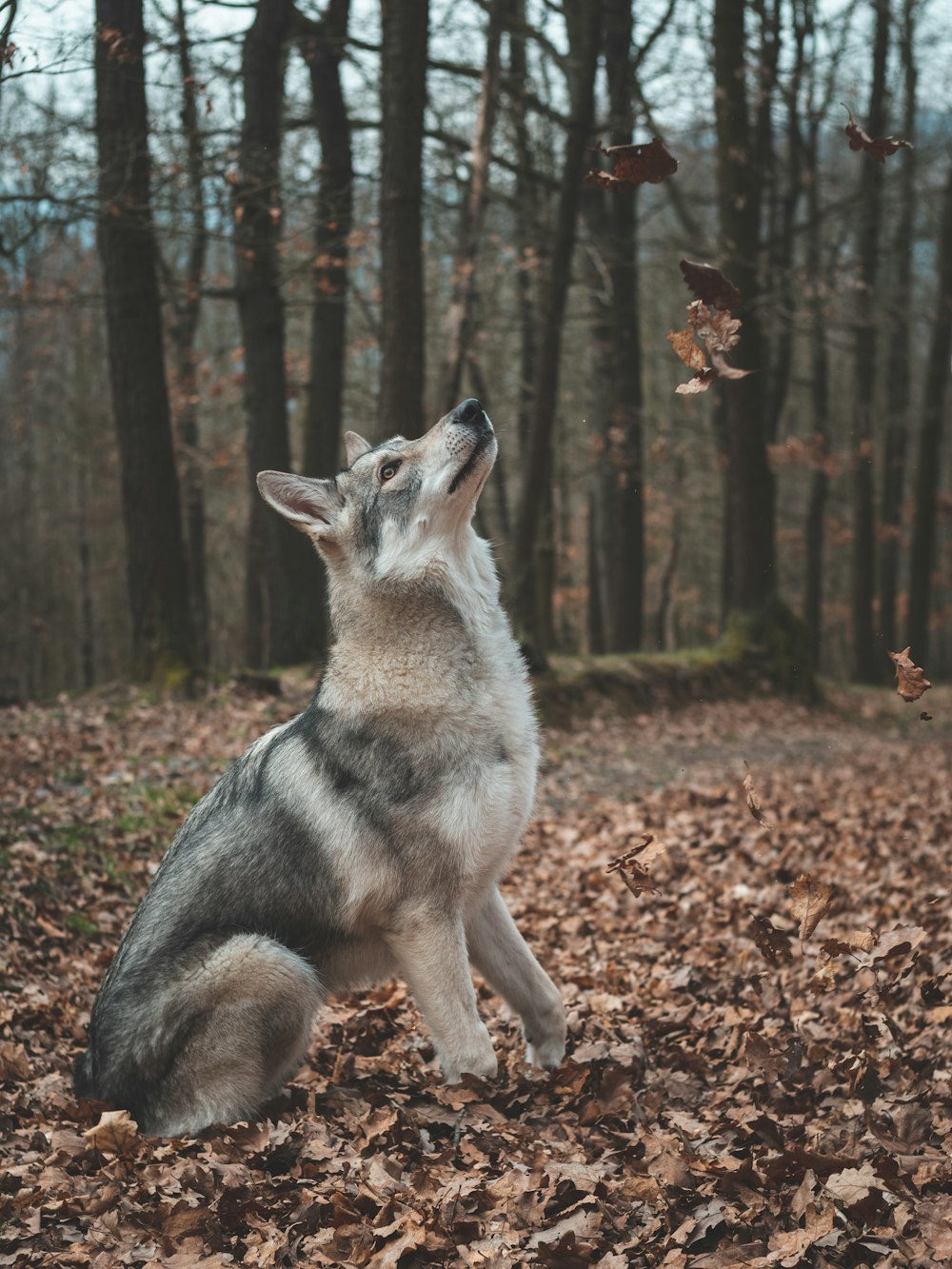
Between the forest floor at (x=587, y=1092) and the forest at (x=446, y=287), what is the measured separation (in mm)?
2828

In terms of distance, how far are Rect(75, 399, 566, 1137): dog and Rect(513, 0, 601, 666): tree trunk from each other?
9.62m

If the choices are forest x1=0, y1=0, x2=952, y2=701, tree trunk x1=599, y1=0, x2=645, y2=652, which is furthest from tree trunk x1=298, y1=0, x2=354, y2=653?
tree trunk x1=599, y1=0, x2=645, y2=652

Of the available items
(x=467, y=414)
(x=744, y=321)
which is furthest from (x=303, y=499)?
(x=744, y=321)

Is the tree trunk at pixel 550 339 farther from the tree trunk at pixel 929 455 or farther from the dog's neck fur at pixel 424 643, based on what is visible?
the tree trunk at pixel 929 455

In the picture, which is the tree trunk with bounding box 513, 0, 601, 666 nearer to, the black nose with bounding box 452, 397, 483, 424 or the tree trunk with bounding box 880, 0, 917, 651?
the black nose with bounding box 452, 397, 483, 424

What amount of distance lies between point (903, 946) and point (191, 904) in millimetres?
A: 2725

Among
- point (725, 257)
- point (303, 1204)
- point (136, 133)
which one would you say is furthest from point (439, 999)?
point (725, 257)

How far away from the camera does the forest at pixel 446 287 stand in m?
12.1

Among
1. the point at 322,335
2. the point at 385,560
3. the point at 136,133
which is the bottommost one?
the point at 385,560

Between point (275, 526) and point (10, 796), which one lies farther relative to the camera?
point (275, 526)

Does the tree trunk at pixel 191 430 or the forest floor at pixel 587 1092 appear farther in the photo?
the tree trunk at pixel 191 430

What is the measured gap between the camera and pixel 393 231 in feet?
39.3

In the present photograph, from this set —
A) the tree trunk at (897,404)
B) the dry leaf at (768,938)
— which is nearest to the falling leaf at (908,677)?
the dry leaf at (768,938)

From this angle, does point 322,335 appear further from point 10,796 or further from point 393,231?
point 10,796
